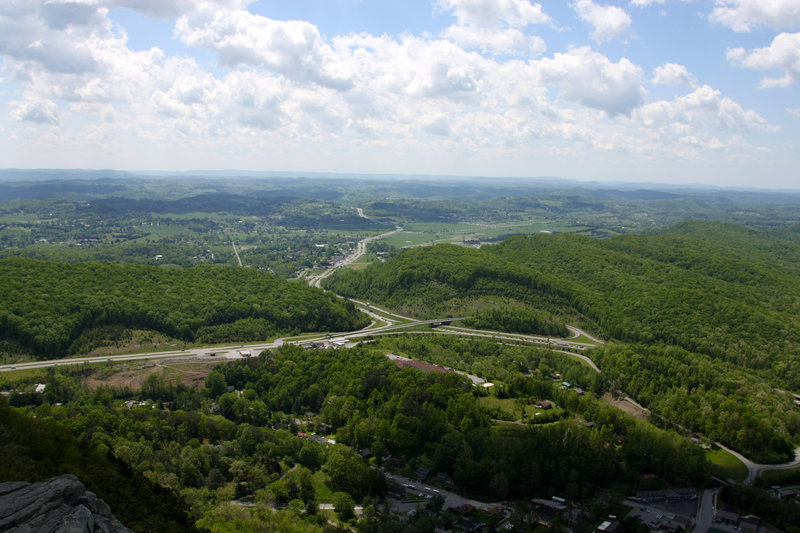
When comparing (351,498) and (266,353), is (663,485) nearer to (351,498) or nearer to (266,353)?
(351,498)

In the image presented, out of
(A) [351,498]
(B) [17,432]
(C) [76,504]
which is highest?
(C) [76,504]

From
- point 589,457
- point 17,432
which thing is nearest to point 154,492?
point 17,432

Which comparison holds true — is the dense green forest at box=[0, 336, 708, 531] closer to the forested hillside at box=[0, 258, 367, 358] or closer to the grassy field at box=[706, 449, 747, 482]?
the grassy field at box=[706, 449, 747, 482]

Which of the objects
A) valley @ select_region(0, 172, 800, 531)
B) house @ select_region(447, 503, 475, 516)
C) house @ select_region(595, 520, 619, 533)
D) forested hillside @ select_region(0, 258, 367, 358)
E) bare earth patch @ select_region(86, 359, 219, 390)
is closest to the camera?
house @ select_region(595, 520, 619, 533)

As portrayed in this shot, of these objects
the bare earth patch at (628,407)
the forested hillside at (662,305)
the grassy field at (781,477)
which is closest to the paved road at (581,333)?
the forested hillside at (662,305)

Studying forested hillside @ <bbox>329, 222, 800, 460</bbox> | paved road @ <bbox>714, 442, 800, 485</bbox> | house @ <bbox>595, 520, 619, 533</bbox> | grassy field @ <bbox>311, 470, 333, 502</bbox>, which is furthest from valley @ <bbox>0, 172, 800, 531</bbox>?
house @ <bbox>595, 520, 619, 533</bbox>
